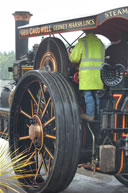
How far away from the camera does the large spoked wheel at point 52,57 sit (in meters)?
5.90

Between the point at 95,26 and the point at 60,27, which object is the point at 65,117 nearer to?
the point at 95,26

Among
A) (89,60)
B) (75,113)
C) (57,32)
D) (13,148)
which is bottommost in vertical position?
(13,148)

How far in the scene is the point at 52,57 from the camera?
6094mm

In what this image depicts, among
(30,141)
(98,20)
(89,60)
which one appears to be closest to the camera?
(98,20)

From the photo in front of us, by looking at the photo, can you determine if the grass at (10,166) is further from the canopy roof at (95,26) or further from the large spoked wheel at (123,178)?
the canopy roof at (95,26)

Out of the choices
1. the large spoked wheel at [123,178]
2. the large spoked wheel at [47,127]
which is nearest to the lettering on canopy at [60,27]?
the large spoked wheel at [47,127]

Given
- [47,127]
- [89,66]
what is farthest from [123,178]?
[89,66]

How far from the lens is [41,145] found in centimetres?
584

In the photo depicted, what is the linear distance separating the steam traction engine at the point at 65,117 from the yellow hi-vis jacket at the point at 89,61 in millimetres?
176

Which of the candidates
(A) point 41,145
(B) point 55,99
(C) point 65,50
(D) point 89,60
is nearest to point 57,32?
(C) point 65,50

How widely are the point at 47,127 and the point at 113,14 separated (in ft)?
5.48

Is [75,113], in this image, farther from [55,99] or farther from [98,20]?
[98,20]

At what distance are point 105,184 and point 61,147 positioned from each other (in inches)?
70.7

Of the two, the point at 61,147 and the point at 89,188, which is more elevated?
the point at 61,147
